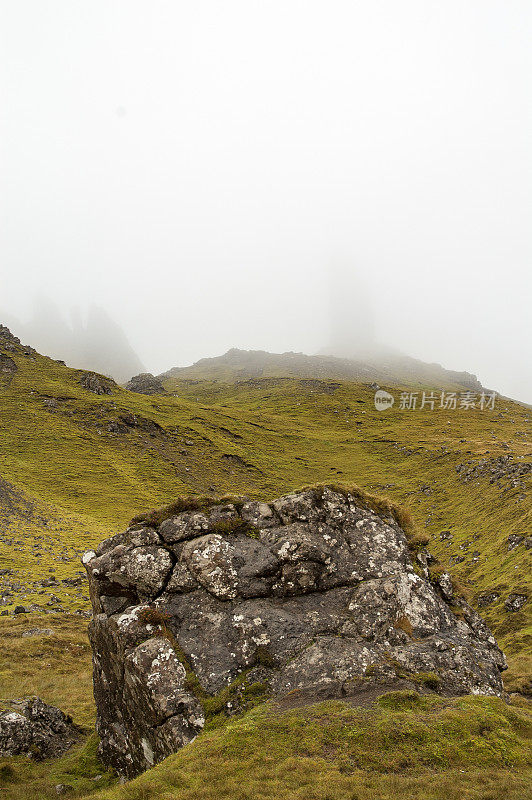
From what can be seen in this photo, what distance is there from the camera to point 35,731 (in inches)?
726

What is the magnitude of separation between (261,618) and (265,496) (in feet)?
247

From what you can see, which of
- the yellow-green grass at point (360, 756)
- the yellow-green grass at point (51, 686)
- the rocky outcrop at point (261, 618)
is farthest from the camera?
the yellow-green grass at point (51, 686)

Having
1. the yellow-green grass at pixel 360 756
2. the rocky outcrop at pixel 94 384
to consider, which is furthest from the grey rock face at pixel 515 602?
the rocky outcrop at pixel 94 384

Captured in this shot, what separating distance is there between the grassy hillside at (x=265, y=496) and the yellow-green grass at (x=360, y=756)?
5 centimetres

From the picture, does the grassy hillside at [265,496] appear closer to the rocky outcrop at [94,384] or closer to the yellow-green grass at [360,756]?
the yellow-green grass at [360,756]

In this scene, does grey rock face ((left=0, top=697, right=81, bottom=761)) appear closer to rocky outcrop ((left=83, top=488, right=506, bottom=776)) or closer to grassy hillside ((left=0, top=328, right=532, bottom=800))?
grassy hillside ((left=0, top=328, right=532, bottom=800))

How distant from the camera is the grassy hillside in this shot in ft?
34.9

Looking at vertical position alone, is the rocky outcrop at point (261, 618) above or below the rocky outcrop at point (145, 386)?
below

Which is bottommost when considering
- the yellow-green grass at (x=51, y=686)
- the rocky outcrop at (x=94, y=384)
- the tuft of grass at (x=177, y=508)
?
the yellow-green grass at (x=51, y=686)

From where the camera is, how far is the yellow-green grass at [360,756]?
31.4 feet

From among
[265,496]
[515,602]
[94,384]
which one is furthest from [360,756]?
[94,384]

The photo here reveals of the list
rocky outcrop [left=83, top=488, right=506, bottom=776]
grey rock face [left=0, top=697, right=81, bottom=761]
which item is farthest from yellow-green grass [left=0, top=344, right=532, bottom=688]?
grey rock face [left=0, top=697, right=81, bottom=761]

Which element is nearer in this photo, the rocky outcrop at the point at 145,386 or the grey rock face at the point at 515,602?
the grey rock face at the point at 515,602

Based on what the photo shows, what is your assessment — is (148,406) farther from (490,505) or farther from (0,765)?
(0,765)
